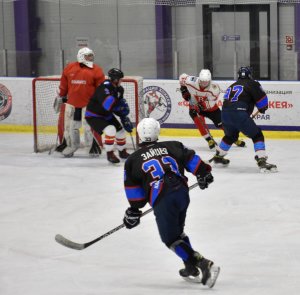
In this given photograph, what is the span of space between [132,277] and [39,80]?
17.6 ft

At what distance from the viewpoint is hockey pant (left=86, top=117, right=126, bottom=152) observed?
30.6 ft

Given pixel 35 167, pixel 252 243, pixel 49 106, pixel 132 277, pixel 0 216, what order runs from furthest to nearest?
1. pixel 49 106
2. pixel 35 167
3. pixel 0 216
4. pixel 252 243
5. pixel 132 277

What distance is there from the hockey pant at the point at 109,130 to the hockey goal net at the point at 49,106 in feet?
2.27

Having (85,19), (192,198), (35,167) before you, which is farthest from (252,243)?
(85,19)

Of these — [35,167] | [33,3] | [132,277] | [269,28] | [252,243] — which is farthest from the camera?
[33,3]

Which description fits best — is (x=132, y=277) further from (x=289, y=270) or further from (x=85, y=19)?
(x=85, y=19)

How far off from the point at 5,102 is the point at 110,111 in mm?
2915

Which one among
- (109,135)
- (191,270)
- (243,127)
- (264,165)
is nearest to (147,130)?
(191,270)

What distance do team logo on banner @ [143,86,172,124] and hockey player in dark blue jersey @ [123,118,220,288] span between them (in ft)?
19.0

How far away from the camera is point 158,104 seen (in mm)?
11219

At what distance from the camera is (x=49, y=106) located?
→ 1062cm

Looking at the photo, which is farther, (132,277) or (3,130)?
(3,130)

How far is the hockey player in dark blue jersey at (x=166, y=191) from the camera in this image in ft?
17.3

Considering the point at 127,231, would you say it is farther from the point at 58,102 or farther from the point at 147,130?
the point at 58,102
